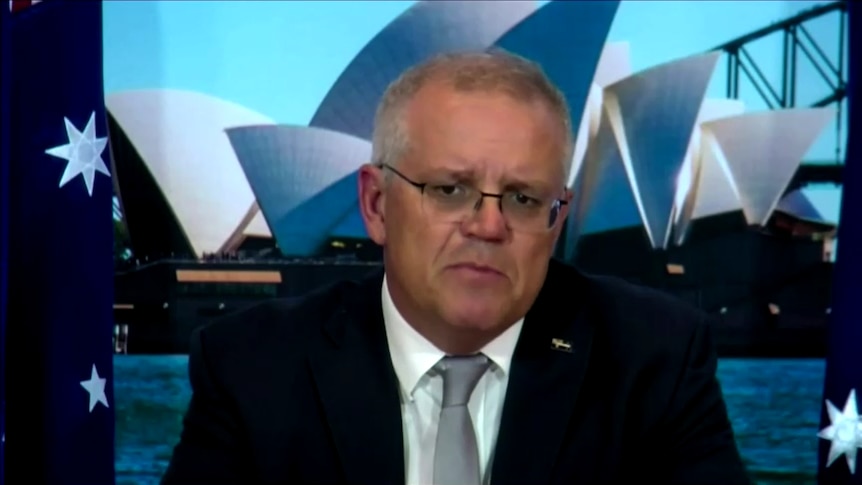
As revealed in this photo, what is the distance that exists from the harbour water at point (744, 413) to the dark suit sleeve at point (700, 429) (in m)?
1.80

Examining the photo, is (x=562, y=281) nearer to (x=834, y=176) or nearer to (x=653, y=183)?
(x=653, y=183)

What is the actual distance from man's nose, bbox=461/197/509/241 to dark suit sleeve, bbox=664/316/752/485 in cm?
47

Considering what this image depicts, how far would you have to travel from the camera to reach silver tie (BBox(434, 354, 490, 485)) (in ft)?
5.76

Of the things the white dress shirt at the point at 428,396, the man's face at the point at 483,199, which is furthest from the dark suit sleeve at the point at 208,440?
the man's face at the point at 483,199

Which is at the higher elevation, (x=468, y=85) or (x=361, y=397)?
(x=468, y=85)

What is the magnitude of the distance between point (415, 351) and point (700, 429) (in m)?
0.51

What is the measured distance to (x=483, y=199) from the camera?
1.66 m

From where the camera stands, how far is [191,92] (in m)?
3.59

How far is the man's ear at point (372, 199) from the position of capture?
1784mm

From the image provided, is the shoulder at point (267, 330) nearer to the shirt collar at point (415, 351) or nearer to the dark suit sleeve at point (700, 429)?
the shirt collar at point (415, 351)

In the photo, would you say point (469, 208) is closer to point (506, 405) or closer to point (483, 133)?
point (483, 133)

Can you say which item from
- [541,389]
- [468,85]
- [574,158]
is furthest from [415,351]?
[574,158]

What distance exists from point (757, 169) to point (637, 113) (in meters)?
0.46

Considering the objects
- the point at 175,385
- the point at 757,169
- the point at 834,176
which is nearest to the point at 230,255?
the point at 175,385
